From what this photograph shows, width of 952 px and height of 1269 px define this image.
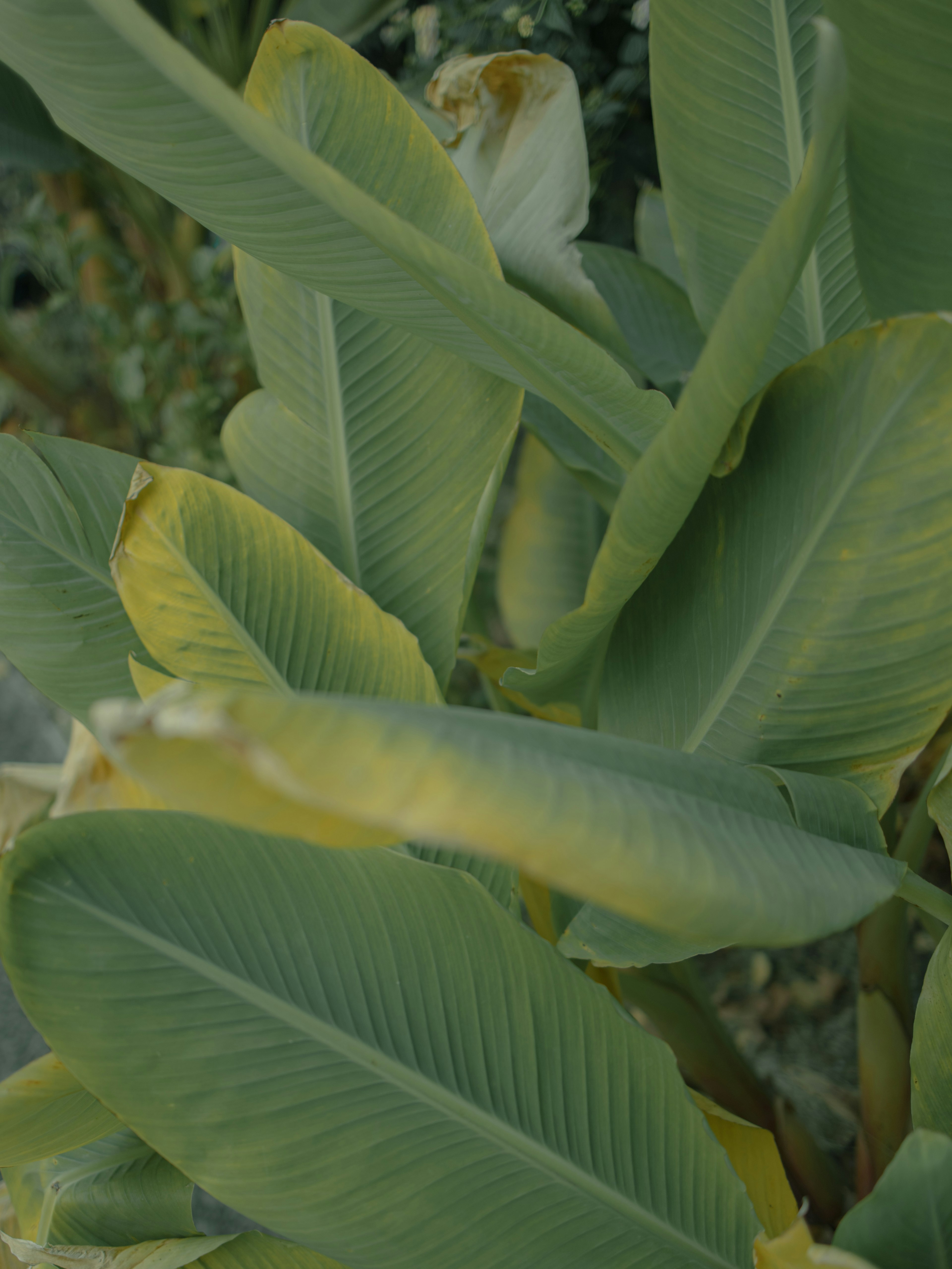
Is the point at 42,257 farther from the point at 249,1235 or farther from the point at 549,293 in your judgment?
the point at 249,1235

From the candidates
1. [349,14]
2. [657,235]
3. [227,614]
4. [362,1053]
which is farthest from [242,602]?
[349,14]

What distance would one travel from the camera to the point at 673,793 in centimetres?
26

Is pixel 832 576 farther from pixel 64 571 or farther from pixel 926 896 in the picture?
pixel 64 571

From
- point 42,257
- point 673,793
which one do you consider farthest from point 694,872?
point 42,257

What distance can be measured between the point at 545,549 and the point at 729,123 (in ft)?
1.23

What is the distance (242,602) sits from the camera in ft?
1.56

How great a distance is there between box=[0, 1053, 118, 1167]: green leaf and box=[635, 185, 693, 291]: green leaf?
79cm

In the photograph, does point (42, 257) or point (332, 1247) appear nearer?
point (332, 1247)

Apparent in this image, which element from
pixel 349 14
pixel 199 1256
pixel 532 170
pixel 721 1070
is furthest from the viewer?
pixel 349 14

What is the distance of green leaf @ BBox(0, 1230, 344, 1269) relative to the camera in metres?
0.44

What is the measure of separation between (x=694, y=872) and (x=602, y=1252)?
301 mm

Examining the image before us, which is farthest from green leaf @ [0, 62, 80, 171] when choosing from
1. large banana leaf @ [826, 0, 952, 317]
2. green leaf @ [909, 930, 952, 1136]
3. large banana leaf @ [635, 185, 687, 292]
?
green leaf @ [909, 930, 952, 1136]

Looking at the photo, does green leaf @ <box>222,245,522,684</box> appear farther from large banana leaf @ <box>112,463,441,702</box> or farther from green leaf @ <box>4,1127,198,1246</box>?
green leaf @ <box>4,1127,198,1246</box>

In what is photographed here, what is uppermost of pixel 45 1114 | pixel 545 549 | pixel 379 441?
pixel 379 441
